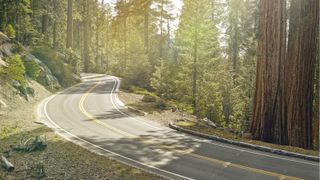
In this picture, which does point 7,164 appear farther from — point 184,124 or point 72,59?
point 72,59

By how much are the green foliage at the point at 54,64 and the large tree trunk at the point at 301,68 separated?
27535 mm

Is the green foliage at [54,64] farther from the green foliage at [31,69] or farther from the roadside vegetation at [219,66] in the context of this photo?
the green foliage at [31,69]

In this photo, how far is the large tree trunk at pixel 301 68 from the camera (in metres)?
14.7

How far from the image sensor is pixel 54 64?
37.4m

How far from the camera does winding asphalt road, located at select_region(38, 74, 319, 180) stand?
453 inches

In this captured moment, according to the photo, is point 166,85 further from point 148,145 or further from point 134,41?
point 148,145

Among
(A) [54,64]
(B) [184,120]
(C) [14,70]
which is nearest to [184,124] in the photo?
(B) [184,120]

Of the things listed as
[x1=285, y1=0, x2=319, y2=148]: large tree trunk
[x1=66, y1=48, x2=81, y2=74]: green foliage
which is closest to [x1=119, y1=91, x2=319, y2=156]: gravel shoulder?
[x1=285, y1=0, x2=319, y2=148]: large tree trunk

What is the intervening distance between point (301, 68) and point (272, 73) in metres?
1.24

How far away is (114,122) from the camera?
795 inches

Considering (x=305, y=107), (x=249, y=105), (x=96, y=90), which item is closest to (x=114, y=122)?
(x=305, y=107)

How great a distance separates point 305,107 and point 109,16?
69907mm

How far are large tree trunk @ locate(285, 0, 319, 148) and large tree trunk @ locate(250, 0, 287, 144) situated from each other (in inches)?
13.2

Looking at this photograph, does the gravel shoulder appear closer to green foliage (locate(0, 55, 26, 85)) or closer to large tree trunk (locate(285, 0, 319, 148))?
large tree trunk (locate(285, 0, 319, 148))
